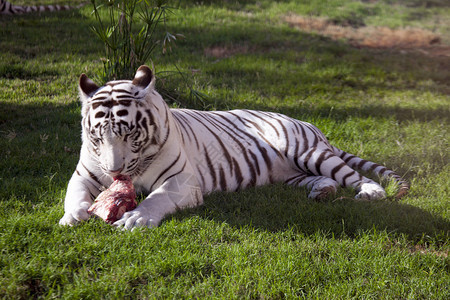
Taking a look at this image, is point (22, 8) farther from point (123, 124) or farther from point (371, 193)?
point (371, 193)

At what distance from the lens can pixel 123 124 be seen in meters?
3.45

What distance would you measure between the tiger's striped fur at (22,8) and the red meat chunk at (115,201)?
8.86 metres

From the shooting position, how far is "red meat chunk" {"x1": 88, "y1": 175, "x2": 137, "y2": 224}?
3.44m

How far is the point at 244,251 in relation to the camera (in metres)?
3.20

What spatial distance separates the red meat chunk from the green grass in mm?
104

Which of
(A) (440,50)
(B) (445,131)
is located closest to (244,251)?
(B) (445,131)

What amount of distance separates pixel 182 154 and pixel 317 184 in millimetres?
1367

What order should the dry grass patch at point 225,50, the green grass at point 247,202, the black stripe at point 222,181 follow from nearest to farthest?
1. the green grass at point 247,202
2. the black stripe at point 222,181
3. the dry grass patch at point 225,50

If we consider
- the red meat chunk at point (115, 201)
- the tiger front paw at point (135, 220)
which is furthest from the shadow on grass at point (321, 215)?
the red meat chunk at point (115, 201)

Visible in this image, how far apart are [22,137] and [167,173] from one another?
2.55 meters

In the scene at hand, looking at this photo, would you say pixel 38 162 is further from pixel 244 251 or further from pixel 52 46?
pixel 52 46

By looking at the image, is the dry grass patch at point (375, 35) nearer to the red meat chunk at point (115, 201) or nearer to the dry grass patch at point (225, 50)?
the dry grass patch at point (225, 50)

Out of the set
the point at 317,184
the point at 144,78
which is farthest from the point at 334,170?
the point at 144,78

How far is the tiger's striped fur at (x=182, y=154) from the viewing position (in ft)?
11.4
